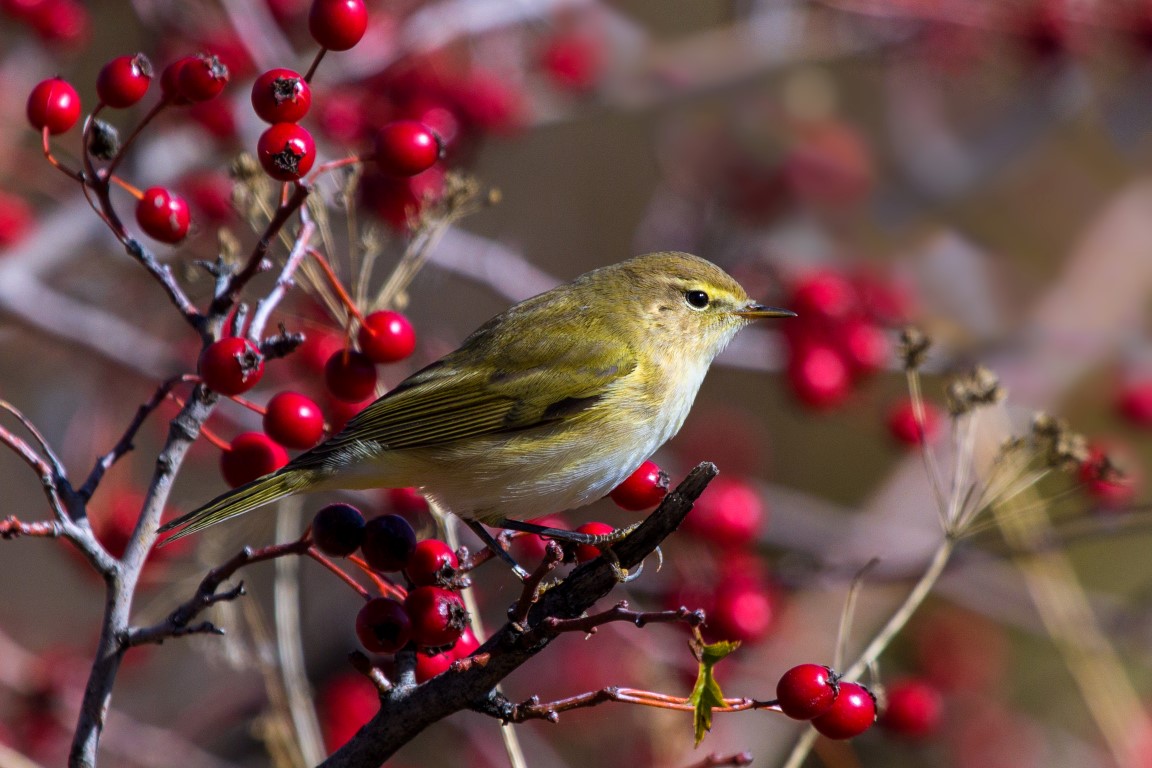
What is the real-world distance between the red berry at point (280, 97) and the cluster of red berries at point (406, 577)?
2.47 feet

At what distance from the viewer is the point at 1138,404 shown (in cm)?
498

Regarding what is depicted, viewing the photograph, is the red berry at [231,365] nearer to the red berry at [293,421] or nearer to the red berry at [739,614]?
the red berry at [293,421]

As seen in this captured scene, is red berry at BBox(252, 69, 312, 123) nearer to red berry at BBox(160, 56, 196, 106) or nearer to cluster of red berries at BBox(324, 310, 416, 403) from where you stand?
red berry at BBox(160, 56, 196, 106)

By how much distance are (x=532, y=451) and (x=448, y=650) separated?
2.87ft

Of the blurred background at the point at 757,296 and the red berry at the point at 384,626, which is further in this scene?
the blurred background at the point at 757,296

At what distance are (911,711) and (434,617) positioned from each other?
2128mm

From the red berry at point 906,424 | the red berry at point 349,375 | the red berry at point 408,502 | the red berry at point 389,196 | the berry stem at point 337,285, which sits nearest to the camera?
the berry stem at point 337,285

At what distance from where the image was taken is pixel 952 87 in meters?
5.73

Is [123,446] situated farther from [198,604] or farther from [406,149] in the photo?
[406,149]

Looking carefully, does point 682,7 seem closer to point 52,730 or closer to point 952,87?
point 952,87

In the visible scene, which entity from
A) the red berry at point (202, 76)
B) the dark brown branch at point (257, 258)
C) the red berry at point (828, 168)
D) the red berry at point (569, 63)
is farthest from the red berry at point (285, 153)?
the red berry at point (828, 168)

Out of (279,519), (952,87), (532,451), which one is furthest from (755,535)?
(952,87)

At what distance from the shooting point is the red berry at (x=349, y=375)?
238cm

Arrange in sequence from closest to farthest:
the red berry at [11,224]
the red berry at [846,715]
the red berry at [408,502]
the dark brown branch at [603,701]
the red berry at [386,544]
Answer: the dark brown branch at [603,701]
the red berry at [846,715]
the red berry at [386,544]
the red berry at [408,502]
the red berry at [11,224]
